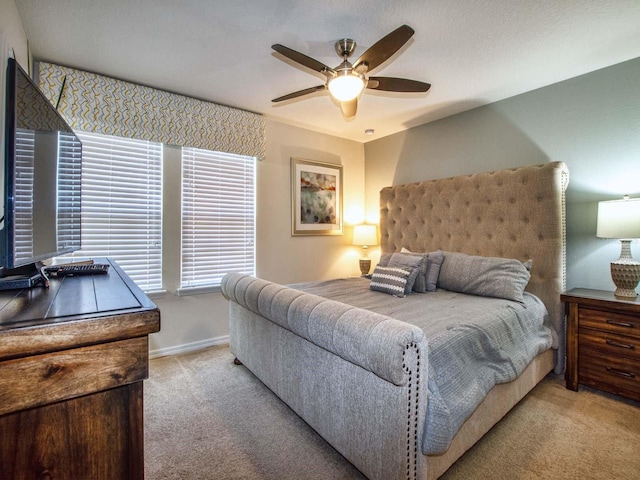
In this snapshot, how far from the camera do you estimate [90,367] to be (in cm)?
65

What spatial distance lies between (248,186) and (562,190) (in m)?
3.03

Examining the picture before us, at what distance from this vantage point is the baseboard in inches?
116

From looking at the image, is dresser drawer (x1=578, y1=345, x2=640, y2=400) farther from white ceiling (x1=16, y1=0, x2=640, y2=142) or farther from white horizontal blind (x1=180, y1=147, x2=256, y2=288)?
white horizontal blind (x1=180, y1=147, x2=256, y2=288)

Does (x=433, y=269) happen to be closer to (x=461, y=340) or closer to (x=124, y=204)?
(x=461, y=340)

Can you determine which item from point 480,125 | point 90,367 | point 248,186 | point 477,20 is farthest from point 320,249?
point 90,367

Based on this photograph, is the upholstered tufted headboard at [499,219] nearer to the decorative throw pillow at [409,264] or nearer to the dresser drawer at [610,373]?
the dresser drawer at [610,373]

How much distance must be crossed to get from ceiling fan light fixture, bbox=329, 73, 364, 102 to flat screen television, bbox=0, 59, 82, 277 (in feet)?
4.79

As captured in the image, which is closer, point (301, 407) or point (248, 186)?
point (301, 407)

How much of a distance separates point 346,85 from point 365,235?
2464 millimetres

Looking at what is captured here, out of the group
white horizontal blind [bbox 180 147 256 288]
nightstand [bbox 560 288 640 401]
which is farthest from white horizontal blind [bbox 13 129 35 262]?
nightstand [bbox 560 288 640 401]

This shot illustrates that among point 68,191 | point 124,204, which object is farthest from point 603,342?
point 124,204

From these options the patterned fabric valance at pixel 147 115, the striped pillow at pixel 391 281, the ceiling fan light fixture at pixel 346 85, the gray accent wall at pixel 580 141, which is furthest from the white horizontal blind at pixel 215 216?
the gray accent wall at pixel 580 141

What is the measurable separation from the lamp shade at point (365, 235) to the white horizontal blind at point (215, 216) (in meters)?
1.45

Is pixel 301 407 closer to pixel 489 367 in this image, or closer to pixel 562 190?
pixel 489 367
